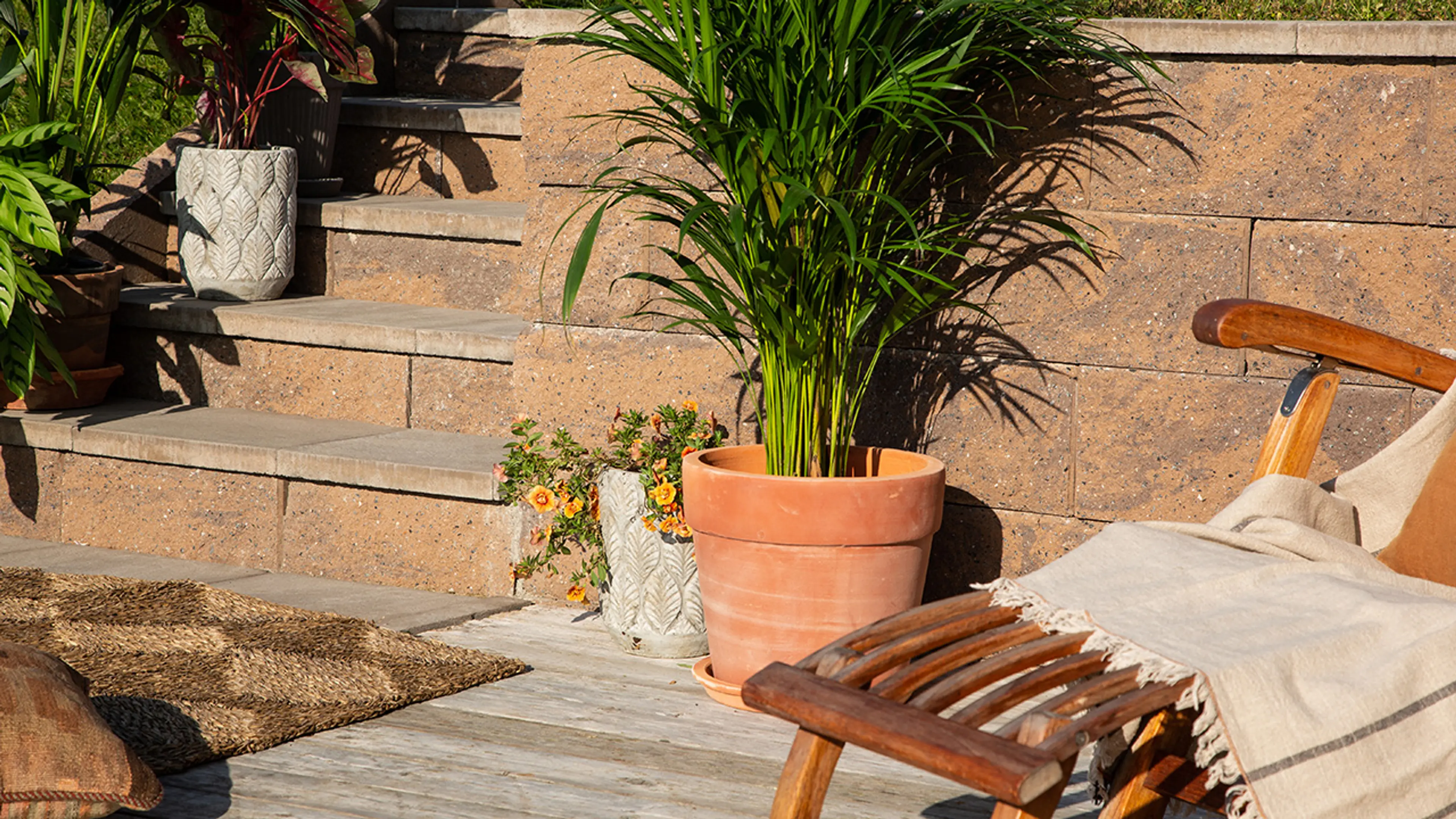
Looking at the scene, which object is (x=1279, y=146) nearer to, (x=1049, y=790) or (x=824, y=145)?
(x=824, y=145)

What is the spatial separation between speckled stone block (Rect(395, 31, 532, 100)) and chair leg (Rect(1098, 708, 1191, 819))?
11.5ft

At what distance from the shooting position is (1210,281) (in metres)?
2.63

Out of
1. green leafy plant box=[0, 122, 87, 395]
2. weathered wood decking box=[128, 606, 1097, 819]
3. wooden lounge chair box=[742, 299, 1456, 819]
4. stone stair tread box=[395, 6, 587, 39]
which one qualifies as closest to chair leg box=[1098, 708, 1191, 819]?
wooden lounge chair box=[742, 299, 1456, 819]

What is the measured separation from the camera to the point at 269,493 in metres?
3.28

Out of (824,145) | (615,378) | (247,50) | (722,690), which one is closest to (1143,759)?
(722,690)

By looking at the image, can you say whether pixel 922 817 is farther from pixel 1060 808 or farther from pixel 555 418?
pixel 555 418

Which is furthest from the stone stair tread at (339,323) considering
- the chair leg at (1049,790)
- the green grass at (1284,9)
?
the chair leg at (1049,790)

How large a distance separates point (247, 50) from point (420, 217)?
0.71 m

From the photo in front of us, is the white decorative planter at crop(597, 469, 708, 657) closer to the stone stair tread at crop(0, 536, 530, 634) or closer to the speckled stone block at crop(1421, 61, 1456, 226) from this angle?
the stone stair tread at crop(0, 536, 530, 634)

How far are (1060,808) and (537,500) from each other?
1.16 m

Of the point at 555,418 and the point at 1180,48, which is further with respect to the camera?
the point at 555,418

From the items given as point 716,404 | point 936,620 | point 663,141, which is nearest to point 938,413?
point 716,404

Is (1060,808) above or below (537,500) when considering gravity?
below

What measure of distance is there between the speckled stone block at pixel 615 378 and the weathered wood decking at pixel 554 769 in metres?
0.59
